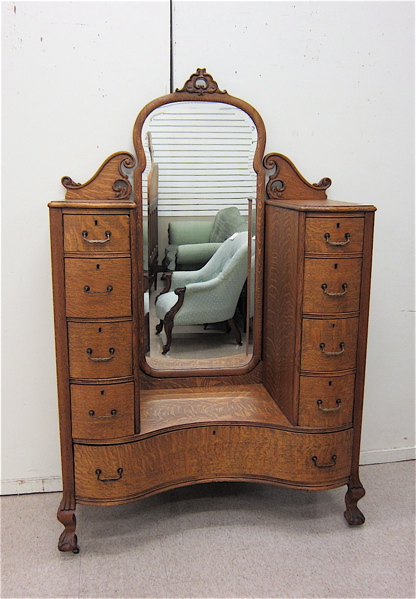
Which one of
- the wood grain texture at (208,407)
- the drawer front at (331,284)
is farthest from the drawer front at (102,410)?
the drawer front at (331,284)

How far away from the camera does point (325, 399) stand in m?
2.19

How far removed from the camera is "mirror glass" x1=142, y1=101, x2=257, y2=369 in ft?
7.56

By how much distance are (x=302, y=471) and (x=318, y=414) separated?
A: 231mm

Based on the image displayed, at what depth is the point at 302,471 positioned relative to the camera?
7.34 feet

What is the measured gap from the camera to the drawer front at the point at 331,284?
6.81ft

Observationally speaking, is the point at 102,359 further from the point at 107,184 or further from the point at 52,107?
the point at 52,107

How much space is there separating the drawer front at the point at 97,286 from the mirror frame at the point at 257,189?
340 millimetres

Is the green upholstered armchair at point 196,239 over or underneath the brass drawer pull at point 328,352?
over

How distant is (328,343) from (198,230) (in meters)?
0.66

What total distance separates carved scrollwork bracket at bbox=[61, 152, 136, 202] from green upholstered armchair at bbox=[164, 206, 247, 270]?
0.24 m

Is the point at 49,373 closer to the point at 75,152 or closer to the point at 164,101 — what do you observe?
the point at 75,152


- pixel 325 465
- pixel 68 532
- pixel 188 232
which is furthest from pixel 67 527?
pixel 188 232

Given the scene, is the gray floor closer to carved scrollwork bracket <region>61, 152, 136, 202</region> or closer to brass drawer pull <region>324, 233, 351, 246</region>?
brass drawer pull <region>324, 233, 351, 246</region>

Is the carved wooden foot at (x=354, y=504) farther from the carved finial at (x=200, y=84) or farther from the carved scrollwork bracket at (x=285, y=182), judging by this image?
the carved finial at (x=200, y=84)
